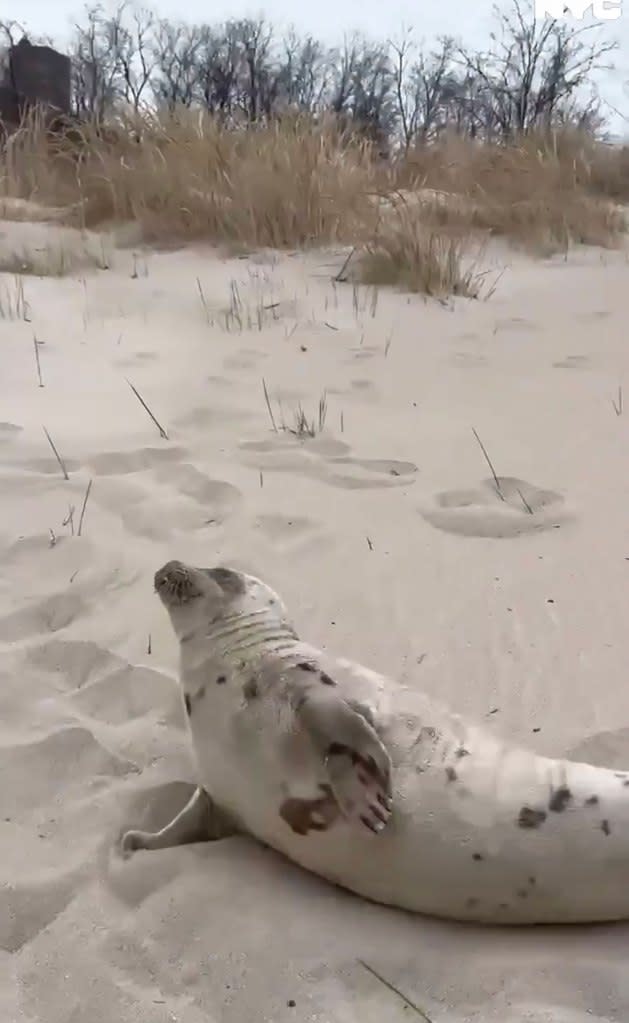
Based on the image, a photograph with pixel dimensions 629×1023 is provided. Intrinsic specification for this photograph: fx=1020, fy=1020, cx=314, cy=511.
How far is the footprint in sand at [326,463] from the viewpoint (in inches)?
124

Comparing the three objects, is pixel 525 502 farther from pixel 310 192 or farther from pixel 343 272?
pixel 310 192

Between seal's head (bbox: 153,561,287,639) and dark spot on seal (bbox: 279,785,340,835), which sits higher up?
seal's head (bbox: 153,561,287,639)

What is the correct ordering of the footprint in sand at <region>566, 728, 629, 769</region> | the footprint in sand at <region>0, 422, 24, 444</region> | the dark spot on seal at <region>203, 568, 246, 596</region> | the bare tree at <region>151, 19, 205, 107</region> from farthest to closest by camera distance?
1. the bare tree at <region>151, 19, 205, 107</region>
2. the footprint in sand at <region>0, 422, 24, 444</region>
3. the dark spot on seal at <region>203, 568, 246, 596</region>
4. the footprint in sand at <region>566, 728, 629, 769</region>

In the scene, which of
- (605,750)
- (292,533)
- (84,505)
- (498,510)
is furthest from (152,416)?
(605,750)

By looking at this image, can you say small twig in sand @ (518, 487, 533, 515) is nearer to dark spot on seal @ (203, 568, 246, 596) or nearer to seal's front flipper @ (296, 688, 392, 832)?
dark spot on seal @ (203, 568, 246, 596)

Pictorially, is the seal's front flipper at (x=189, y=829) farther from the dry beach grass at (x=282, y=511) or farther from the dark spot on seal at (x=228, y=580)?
the dark spot on seal at (x=228, y=580)

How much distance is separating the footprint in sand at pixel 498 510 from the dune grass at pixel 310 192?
2519 millimetres

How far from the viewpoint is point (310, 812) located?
1.51 meters

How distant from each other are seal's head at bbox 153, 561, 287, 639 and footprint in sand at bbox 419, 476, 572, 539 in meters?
1.00

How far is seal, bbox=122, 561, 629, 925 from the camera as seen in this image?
1429mm

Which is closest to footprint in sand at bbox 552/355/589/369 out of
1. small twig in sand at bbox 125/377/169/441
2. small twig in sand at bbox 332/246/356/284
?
small twig in sand at bbox 332/246/356/284

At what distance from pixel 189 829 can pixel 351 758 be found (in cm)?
35

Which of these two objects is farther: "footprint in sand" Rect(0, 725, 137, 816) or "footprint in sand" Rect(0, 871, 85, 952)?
"footprint in sand" Rect(0, 725, 137, 816)

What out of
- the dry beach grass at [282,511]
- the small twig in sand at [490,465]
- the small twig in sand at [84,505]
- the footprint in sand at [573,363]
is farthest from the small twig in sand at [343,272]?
the small twig in sand at [84,505]
